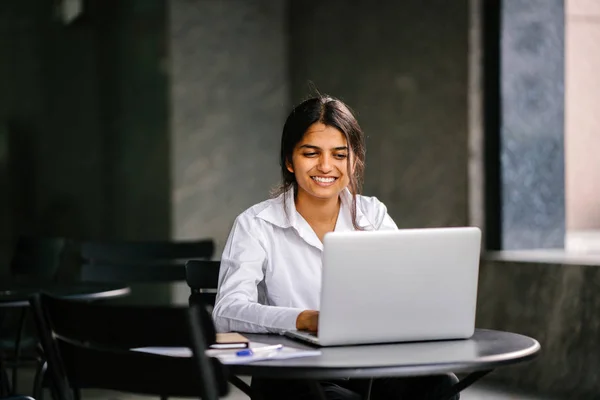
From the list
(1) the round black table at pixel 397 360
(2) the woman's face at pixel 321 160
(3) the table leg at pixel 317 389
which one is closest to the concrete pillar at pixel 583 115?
(2) the woman's face at pixel 321 160

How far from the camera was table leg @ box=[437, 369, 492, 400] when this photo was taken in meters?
2.28

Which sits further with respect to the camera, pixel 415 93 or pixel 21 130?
pixel 21 130

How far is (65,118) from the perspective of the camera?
6758 mm

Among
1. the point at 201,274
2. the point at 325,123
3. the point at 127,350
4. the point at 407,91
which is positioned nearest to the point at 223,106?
the point at 407,91

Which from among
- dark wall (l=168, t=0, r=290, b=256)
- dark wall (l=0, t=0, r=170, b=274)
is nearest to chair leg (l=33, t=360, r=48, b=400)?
dark wall (l=168, t=0, r=290, b=256)

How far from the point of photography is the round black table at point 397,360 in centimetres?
196

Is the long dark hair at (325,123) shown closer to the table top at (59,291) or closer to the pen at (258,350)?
the pen at (258,350)

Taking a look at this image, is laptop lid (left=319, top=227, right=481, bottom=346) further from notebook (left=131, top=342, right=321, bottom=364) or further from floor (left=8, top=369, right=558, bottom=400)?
floor (left=8, top=369, right=558, bottom=400)

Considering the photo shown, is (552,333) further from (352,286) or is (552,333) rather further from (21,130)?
(21,130)

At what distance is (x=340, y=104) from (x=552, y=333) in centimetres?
267

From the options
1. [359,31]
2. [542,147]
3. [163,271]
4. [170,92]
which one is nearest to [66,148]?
[170,92]

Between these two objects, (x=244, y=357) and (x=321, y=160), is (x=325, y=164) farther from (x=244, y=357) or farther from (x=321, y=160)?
(x=244, y=357)

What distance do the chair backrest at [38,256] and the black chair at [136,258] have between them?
34 centimetres

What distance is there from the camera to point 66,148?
6758 mm
